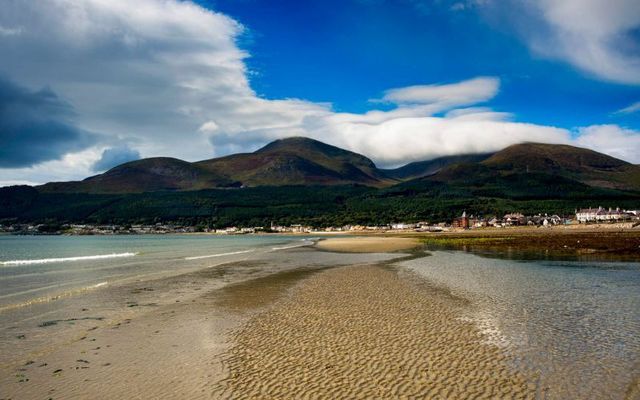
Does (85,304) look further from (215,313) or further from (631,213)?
(631,213)

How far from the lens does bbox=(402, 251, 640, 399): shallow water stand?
35.5 ft

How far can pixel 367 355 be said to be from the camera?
12.7m

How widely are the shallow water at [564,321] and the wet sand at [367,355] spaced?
957mm

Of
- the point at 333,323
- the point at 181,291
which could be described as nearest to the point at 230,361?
the point at 333,323

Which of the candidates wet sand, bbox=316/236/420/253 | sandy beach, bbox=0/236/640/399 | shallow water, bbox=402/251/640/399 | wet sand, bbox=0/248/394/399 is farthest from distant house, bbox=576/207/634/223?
wet sand, bbox=0/248/394/399

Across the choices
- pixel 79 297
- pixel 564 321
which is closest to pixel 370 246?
pixel 79 297

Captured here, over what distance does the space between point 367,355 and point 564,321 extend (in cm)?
897

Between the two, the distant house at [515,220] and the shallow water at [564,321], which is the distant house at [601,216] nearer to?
the distant house at [515,220]

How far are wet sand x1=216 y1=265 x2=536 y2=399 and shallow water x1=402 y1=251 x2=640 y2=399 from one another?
96cm

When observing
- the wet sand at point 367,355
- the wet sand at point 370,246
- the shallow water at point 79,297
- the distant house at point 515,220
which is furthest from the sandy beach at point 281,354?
the distant house at point 515,220

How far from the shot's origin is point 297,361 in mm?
12336

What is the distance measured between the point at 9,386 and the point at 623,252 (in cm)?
5646

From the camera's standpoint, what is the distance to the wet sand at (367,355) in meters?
10.1

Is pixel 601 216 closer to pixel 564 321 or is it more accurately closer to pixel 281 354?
pixel 564 321
